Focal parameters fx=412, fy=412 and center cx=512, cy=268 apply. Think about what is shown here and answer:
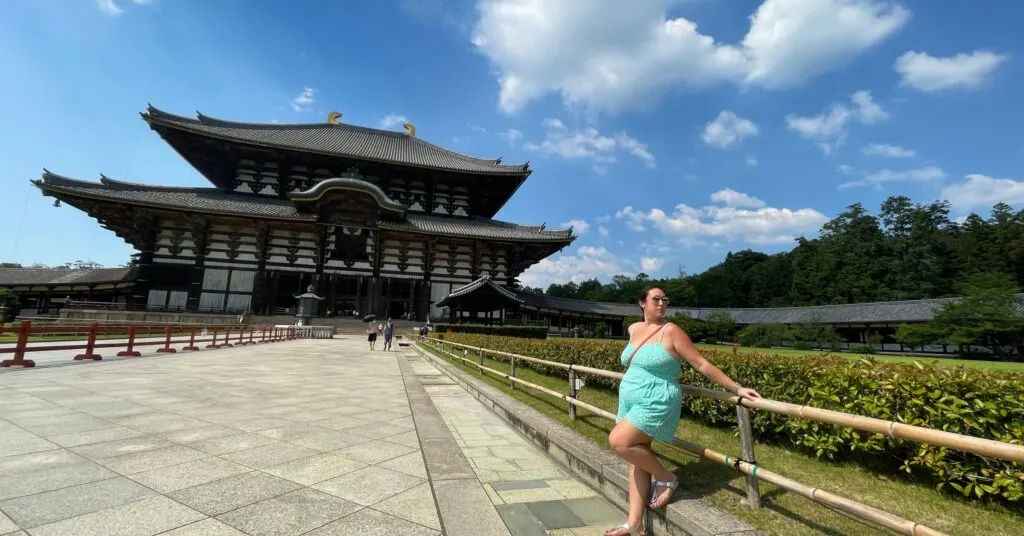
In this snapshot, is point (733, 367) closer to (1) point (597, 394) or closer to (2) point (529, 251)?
(1) point (597, 394)

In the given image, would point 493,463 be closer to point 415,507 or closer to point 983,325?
point 415,507

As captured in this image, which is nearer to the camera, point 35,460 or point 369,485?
point 369,485

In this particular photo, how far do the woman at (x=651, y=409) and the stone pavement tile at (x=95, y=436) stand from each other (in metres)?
4.80

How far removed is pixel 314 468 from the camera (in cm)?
356

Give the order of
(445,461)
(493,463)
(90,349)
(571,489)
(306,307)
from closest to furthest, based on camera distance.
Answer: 1. (571,489)
2. (445,461)
3. (493,463)
4. (90,349)
5. (306,307)

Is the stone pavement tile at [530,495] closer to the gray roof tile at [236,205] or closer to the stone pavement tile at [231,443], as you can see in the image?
the stone pavement tile at [231,443]

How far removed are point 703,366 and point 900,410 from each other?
222 cm

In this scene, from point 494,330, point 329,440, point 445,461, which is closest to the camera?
point 445,461

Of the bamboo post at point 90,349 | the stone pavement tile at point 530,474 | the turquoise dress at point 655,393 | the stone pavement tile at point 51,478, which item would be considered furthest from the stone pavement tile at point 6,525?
the bamboo post at point 90,349

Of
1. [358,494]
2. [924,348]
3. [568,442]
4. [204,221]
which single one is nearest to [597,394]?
[568,442]

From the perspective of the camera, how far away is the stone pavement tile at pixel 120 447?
3647mm

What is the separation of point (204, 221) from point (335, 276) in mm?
8012

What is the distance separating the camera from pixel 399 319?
27.3 m

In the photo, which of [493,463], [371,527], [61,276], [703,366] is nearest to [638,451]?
[703,366]
